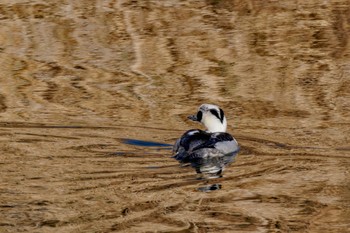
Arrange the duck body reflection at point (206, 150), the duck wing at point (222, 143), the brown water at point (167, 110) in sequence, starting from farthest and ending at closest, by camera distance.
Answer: the duck wing at point (222, 143) → the duck body reflection at point (206, 150) → the brown water at point (167, 110)

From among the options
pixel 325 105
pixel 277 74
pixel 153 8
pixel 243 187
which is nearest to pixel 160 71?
pixel 277 74

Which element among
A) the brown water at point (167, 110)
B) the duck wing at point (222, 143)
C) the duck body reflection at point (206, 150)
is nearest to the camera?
the brown water at point (167, 110)

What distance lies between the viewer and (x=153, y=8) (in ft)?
76.4

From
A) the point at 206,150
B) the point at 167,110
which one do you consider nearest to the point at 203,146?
the point at 206,150

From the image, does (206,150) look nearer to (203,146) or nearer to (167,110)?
(203,146)

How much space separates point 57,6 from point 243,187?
12.9m

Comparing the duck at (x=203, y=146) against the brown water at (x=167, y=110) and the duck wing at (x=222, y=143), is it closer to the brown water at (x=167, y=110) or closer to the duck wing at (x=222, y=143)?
the duck wing at (x=222, y=143)

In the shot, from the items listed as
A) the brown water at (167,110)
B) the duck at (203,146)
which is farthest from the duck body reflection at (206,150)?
the brown water at (167,110)

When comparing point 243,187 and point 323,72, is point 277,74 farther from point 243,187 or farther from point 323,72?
point 243,187

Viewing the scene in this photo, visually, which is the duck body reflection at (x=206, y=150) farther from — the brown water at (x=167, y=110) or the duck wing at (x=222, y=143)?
the brown water at (x=167, y=110)

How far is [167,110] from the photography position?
1533 cm

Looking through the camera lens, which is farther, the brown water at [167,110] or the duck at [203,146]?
the duck at [203,146]

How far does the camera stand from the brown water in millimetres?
10398

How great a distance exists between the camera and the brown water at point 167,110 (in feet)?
34.1
